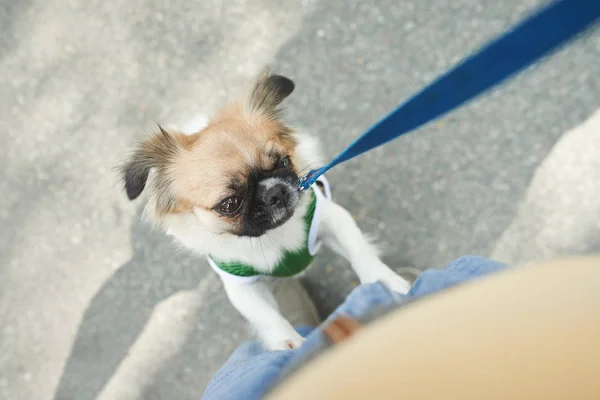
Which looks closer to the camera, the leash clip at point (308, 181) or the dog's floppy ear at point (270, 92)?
the leash clip at point (308, 181)

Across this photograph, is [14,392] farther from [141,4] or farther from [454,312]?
[454,312]

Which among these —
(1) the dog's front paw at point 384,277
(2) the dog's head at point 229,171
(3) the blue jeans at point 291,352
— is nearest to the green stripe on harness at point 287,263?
(2) the dog's head at point 229,171

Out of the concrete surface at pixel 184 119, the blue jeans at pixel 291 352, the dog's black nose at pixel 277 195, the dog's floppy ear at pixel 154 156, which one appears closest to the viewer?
the blue jeans at pixel 291 352

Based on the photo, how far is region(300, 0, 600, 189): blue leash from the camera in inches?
33.1

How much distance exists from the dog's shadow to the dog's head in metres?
0.65

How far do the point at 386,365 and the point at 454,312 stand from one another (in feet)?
0.42

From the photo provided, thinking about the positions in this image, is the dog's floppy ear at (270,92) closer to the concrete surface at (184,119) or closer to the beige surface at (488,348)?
the concrete surface at (184,119)

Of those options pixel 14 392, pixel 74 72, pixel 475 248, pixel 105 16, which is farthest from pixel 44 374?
pixel 475 248

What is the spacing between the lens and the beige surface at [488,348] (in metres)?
0.66

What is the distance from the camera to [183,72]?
2.59 meters

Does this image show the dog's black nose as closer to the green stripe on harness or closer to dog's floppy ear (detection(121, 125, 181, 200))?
the green stripe on harness

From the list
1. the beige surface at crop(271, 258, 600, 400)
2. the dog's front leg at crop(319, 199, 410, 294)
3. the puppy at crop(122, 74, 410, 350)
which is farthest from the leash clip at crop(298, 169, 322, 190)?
the beige surface at crop(271, 258, 600, 400)

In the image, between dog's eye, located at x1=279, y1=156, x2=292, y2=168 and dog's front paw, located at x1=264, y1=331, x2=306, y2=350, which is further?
dog's front paw, located at x1=264, y1=331, x2=306, y2=350

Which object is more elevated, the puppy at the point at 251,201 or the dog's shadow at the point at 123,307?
the puppy at the point at 251,201
